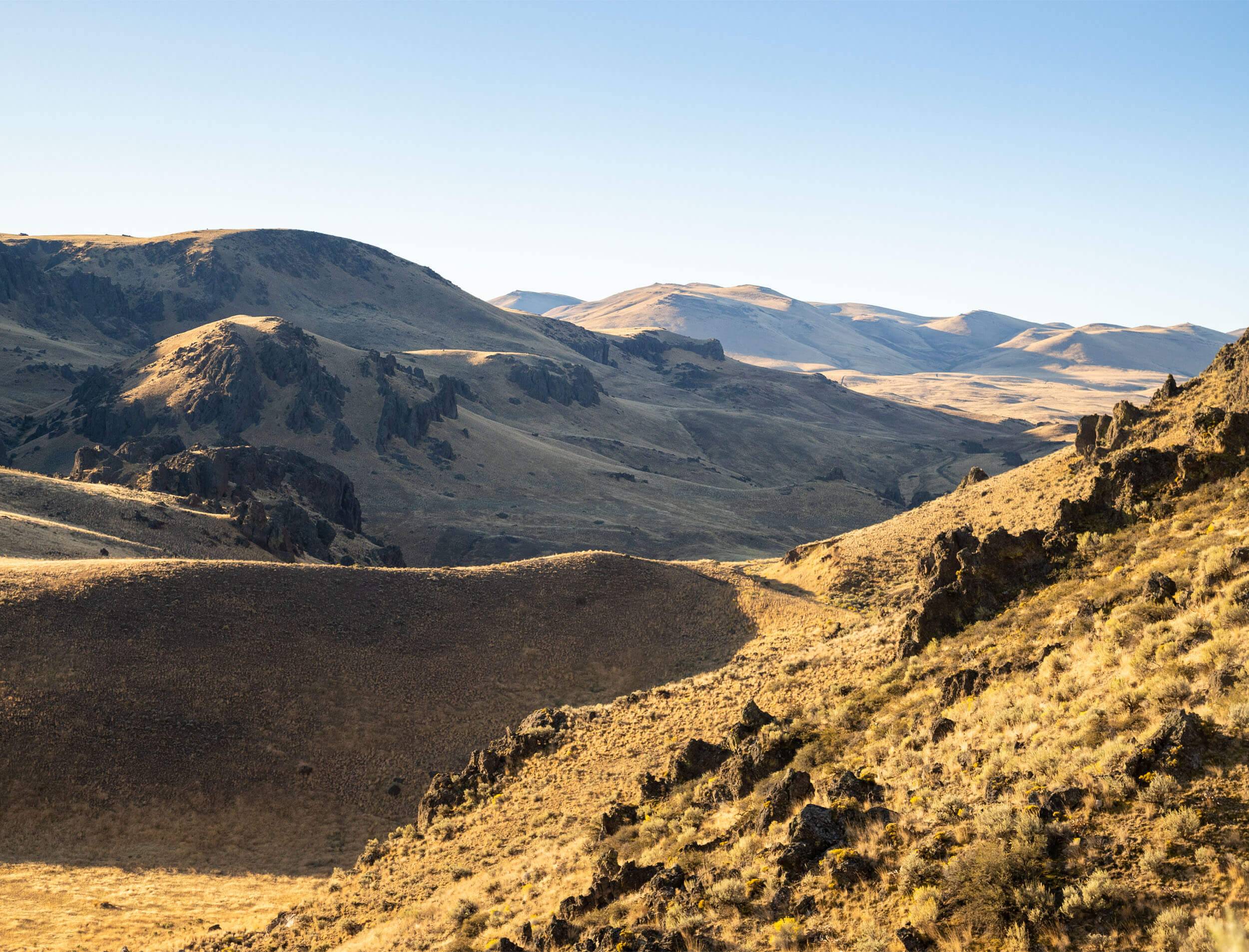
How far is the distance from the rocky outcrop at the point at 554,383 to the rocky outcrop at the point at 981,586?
144m

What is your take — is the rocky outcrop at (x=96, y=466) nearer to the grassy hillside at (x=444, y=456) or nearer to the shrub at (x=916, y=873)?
the grassy hillside at (x=444, y=456)

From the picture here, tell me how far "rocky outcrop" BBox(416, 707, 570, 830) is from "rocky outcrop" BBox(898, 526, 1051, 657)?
11.7m

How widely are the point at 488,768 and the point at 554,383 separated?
144 metres

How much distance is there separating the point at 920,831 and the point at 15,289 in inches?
7776

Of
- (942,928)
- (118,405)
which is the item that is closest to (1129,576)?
(942,928)

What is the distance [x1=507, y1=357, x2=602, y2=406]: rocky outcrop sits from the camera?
165875 millimetres

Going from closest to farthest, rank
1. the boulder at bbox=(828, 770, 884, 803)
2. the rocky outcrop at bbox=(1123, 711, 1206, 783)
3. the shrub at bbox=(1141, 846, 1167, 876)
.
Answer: the shrub at bbox=(1141, 846, 1167, 876)
the rocky outcrop at bbox=(1123, 711, 1206, 783)
the boulder at bbox=(828, 770, 884, 803)

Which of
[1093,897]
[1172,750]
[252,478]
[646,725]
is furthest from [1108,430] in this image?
[252,478]

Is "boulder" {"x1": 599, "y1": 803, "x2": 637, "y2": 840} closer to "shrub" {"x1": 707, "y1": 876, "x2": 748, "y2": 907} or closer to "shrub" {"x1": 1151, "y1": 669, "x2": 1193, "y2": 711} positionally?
"shrub" {"x1": 707, "y1": 876, "x2": 748, "y2": 907}

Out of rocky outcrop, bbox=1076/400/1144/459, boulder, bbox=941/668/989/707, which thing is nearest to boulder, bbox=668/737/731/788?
boulder, bbox=941/668/989/707

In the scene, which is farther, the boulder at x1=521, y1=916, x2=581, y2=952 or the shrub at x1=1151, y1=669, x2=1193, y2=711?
the boulder at x1=521, y1=916, x2=581, y2=952

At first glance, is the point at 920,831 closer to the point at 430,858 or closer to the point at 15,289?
the point at 430,858

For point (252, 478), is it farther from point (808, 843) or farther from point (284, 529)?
point (808, 843)

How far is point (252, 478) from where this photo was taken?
246 feet
